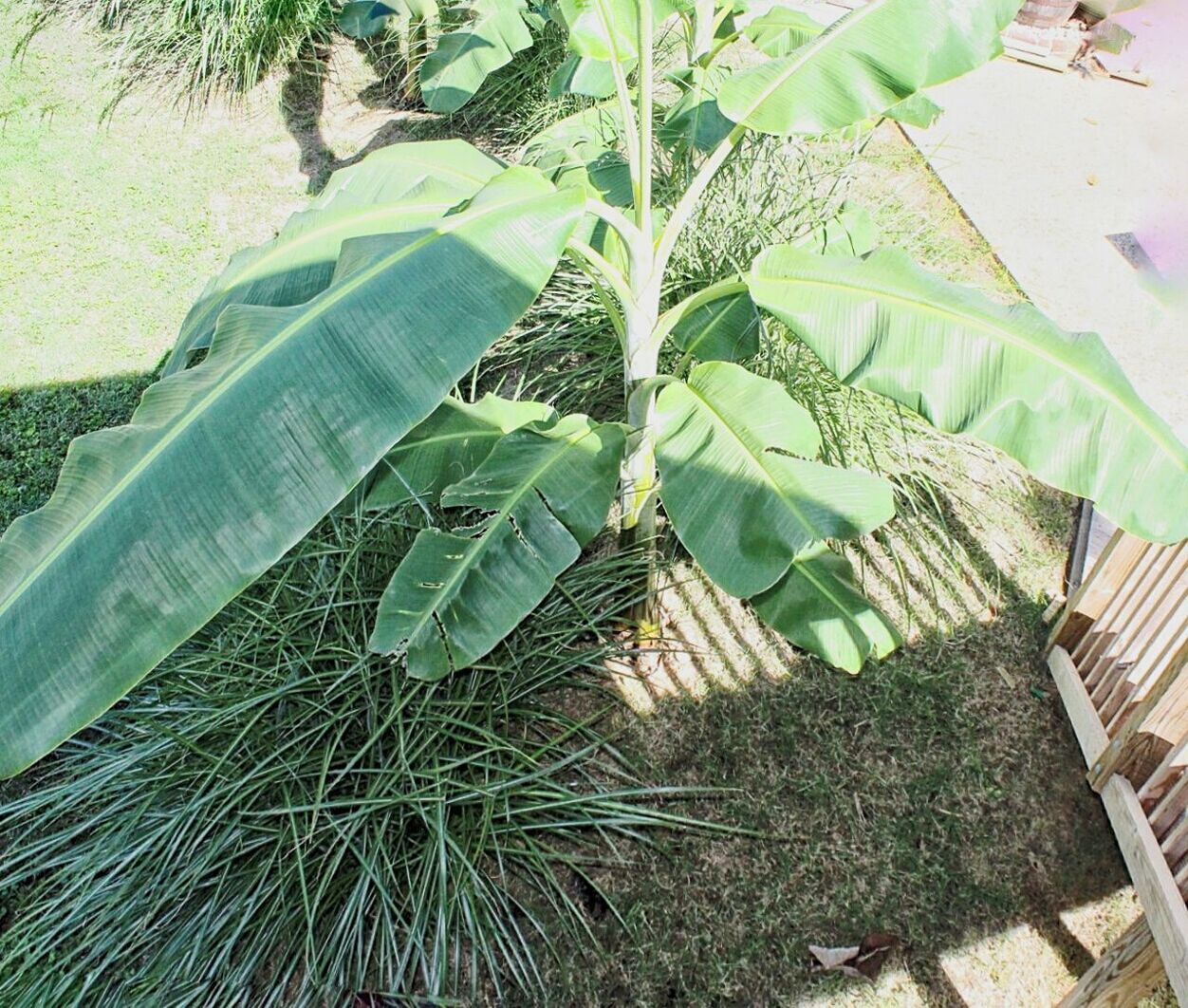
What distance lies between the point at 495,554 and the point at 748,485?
27.0 inches

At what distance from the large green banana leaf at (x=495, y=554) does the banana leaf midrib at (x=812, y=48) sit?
1002 mm

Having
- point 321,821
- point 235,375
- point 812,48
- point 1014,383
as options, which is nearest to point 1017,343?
point 1014,383

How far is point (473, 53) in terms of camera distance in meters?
4.55

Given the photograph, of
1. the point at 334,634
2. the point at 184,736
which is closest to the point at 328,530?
the point at 334,634

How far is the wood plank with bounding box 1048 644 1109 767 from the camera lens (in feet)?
9.31

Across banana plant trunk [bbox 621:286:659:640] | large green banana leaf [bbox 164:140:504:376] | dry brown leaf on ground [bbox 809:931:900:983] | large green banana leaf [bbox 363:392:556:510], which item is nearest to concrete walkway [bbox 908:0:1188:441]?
banana plant trunk [bbox 621:286:659:640]

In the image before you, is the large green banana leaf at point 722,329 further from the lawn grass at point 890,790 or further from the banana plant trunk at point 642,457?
the lawn grass at point 890,790

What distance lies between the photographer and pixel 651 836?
2.80 m

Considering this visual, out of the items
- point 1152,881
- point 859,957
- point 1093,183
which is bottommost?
point 859,957

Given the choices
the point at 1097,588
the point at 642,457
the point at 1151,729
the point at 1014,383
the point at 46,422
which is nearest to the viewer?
the point at 1014,383

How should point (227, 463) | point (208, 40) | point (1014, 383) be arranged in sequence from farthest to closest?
point (208, 40), point (1014, 383), point (227, 463)

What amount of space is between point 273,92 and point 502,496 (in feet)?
18.0

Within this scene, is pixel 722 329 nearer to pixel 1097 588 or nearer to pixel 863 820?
pixel 1097 588

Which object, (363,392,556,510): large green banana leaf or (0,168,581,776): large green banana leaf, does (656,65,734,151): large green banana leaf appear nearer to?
(363,392,556,510): large green banana leaf
